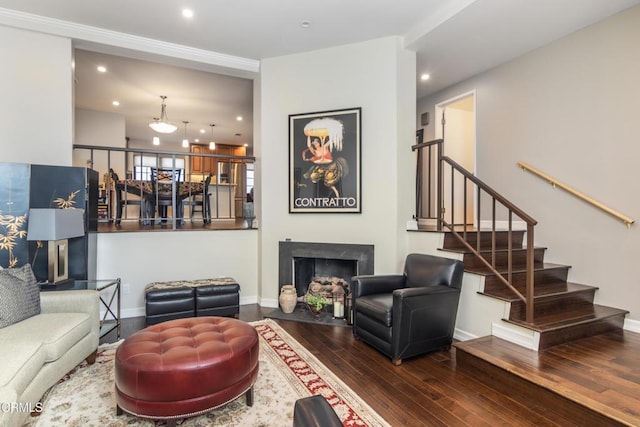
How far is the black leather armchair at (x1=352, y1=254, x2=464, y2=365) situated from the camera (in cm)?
265

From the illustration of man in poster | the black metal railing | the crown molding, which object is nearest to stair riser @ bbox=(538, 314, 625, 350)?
the illustration of man in poster

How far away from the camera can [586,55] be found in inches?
137

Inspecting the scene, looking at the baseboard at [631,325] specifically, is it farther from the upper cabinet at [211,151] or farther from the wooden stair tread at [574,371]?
the upper cabinet at [211,151]

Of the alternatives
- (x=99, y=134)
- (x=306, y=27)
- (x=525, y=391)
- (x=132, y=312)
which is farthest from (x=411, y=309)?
(x=99, y=134)

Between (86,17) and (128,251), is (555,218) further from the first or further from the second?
(86,17)

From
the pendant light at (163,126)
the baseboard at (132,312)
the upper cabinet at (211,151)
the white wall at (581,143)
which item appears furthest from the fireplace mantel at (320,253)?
the upper cabinet at (211,151)

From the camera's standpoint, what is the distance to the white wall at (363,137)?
382 centimetres

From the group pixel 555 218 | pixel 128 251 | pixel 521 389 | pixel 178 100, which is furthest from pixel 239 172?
pixel 521 389

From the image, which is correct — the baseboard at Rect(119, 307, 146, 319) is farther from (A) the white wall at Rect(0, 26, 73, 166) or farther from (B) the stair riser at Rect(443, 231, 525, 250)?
(B) the stair riser at Rect(443, 231, 525, 250)

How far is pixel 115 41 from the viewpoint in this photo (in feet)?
12.4

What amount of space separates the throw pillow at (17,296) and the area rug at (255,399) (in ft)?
1.88

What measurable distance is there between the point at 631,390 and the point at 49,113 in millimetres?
5667

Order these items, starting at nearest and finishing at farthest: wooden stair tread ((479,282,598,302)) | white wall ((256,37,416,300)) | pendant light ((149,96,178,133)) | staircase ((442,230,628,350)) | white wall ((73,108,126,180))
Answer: staircase ((442,230,628,350)) → wooden stair tread ((479,282,598,302)) → white wall ((256,37,416,300)) → pendant light ((149,96,178,133)) → white wall ((73,108,126,180))

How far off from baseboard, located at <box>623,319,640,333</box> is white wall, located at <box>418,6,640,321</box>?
0.29 feet
